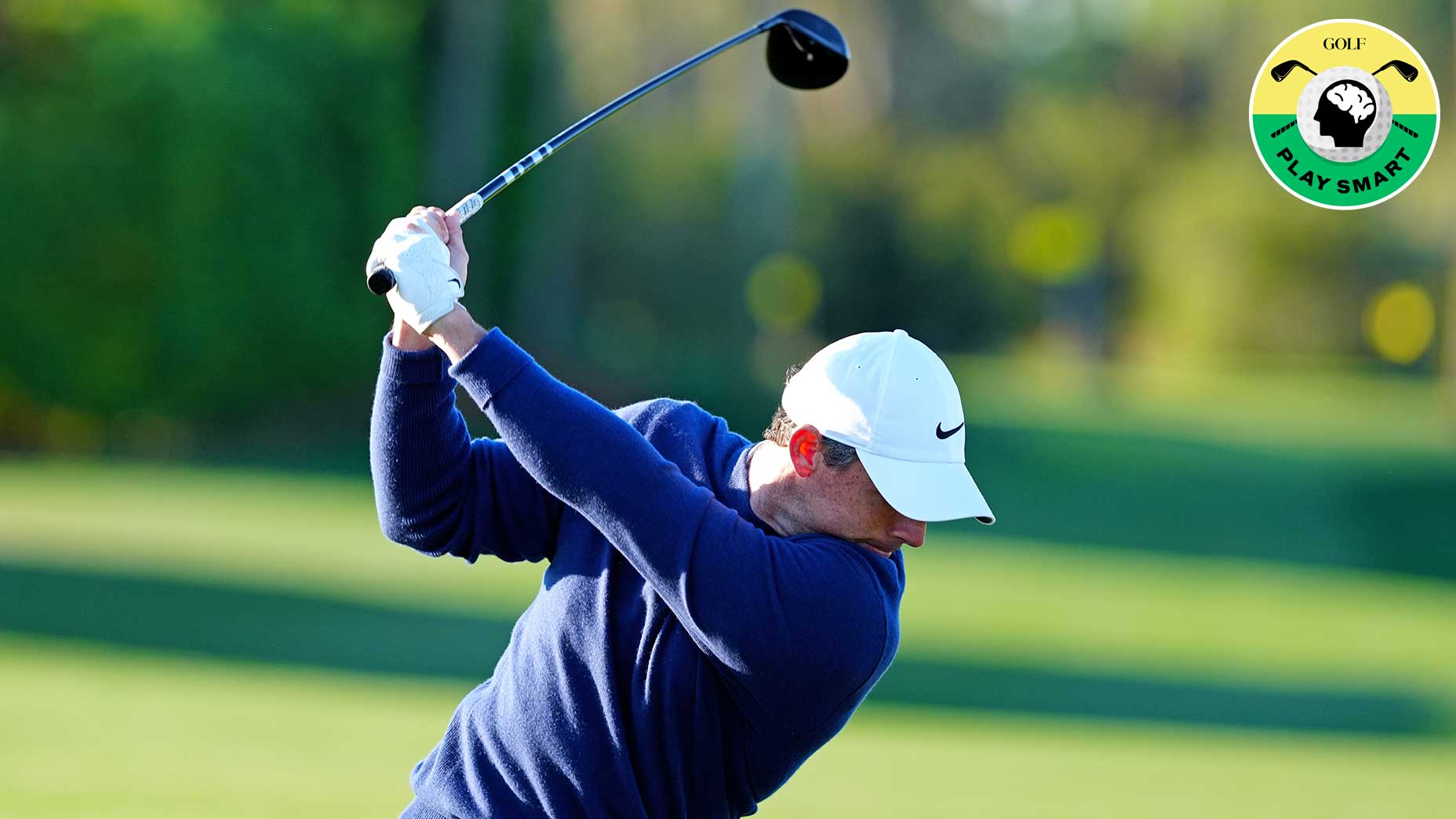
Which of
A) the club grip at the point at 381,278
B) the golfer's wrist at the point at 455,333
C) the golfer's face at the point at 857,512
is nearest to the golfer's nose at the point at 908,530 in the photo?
the golfer's face at the point at 857,512

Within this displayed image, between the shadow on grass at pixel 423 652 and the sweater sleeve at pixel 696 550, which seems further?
the shadow on grass at pixel 423 652

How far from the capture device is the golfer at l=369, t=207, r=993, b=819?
262cm

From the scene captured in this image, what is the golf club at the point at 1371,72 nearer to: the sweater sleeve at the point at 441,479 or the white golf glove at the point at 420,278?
the sweater sleeve at the point at 441,479

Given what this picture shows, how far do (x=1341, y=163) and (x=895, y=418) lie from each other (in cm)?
277

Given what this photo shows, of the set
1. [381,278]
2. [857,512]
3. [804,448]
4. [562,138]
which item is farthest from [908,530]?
[562,138]

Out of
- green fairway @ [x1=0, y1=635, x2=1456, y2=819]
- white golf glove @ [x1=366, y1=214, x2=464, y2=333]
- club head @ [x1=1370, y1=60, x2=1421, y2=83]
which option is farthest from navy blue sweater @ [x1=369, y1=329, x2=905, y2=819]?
green fairway @ [x1=0, y1=635, x2=1456, y2=819]

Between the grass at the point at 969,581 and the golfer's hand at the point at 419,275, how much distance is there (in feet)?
30.8

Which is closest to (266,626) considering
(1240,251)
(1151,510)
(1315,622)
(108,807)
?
(108,807)

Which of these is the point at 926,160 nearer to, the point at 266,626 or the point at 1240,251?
the point at 1240,251

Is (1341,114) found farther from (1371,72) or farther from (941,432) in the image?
(941,432)

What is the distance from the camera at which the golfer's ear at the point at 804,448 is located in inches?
111

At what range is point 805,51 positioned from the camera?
385 cm

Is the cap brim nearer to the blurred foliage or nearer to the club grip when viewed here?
the club grip

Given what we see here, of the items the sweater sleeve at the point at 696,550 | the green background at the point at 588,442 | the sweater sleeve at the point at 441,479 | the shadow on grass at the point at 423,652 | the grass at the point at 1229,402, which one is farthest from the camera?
the grass at the point at 1229,402
